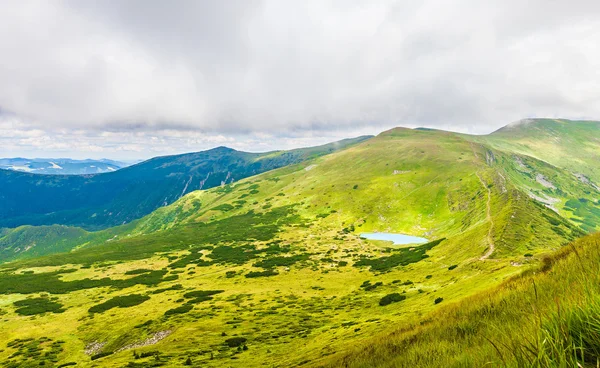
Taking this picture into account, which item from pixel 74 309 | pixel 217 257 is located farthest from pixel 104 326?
pixel 217 257

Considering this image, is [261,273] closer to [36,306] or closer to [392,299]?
[392,299]

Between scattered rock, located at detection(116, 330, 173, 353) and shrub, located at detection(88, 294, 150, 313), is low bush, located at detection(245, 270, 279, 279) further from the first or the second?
scattered rock, located at detection(116, 330, 173, 353)

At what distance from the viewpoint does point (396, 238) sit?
158 m

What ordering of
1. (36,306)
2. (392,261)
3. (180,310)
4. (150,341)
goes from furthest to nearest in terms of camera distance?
(392,261)
(36,306)
(180,310)
(150,341)

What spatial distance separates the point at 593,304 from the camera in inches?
111

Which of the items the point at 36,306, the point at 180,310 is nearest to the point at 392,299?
the point at 180,310

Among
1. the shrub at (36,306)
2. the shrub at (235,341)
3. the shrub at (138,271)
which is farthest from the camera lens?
the shrub at (138,271)

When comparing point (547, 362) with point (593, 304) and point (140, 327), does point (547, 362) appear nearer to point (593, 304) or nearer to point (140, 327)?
point (593, 304)

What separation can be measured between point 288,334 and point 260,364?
1605 cm

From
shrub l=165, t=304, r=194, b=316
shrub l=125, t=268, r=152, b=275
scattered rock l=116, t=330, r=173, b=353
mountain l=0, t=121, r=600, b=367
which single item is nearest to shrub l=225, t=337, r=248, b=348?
mountain l=0, t=121, r=600, b=367

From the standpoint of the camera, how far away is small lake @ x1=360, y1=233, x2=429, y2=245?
146 m

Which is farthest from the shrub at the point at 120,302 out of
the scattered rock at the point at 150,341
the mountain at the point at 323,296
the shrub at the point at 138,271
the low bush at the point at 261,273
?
the shrub at the point at 138,271

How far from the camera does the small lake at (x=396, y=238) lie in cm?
14568

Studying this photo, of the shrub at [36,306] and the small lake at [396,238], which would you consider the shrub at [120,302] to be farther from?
the small lake at [396,238]
